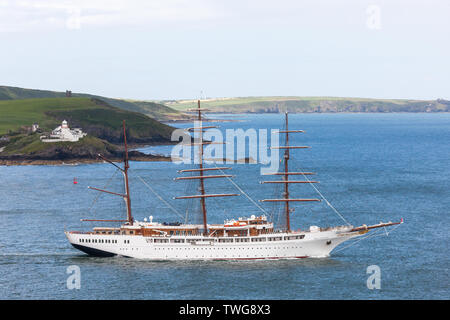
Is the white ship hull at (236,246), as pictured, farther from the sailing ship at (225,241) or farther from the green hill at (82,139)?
the green hill at (82,139)

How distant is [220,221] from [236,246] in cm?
1392

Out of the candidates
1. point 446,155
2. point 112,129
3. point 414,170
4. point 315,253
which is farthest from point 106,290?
Result: point 112,129

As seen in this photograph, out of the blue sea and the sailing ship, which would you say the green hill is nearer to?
the blue sea

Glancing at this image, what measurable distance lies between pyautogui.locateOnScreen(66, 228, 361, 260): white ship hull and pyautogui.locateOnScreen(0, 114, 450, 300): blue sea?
1.14 m

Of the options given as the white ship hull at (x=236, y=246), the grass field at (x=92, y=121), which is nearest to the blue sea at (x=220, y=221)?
the white ship hull at (x=236, y=246)

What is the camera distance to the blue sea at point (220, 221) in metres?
50.6

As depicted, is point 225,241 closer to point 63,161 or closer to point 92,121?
point 63,161

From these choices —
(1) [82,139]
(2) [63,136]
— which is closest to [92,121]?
(2) [63,136]

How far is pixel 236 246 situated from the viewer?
5900cm
